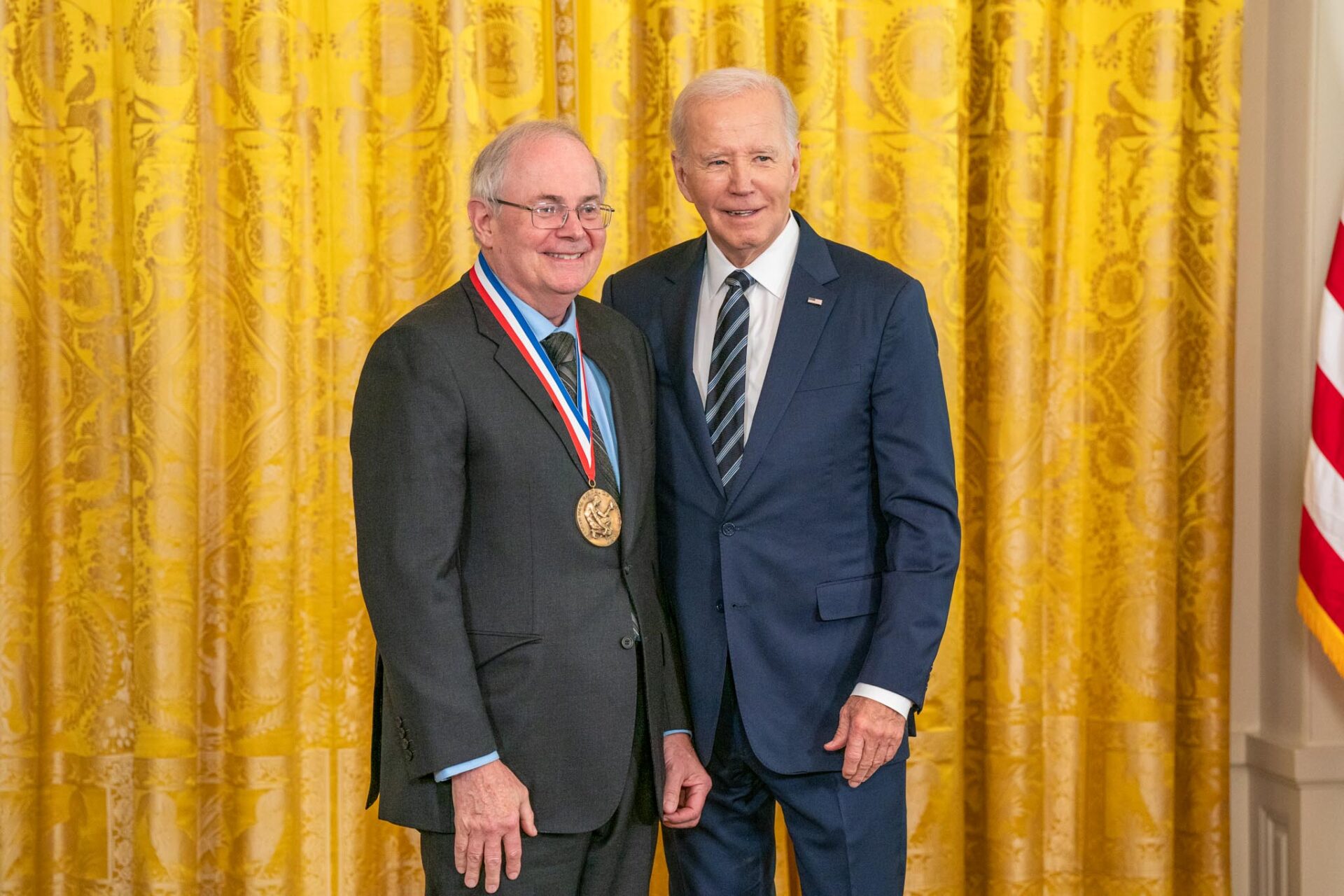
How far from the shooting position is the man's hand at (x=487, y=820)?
1.71 metres

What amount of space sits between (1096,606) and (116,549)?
8.09 feet

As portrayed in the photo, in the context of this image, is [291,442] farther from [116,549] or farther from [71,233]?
[71,233]

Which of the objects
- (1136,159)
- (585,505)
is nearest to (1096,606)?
(1136,159)

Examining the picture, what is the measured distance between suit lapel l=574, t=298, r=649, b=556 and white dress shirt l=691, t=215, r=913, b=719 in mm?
160

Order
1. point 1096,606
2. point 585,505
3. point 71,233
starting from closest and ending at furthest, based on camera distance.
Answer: point 585,505, point 71,233, point 1096,606

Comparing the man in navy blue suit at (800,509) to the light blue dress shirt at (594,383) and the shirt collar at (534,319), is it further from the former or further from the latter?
the shirt collar at (534,319)

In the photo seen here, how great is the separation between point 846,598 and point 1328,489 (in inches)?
57.7

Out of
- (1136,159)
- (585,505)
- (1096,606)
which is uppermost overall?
(1136,159)

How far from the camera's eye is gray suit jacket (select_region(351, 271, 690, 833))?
1.70 meters

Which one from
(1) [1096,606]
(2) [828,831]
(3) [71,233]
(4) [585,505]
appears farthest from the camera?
(1) [1096,606]

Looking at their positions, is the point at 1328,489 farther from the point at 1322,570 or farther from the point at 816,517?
the point at 816,517

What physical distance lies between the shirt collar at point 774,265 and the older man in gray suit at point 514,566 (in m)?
0.30

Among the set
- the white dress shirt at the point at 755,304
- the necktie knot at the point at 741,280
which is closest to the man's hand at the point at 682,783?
the white dress shirt at the point at 755,304

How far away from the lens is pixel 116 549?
308cm
